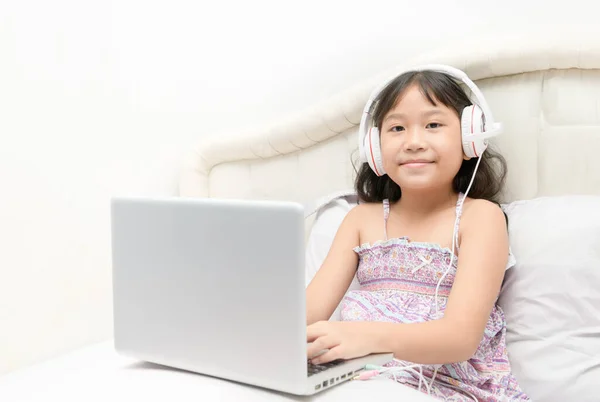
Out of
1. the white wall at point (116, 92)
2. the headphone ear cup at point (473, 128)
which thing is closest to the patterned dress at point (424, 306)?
the headphone ear cup at point (473, 128)

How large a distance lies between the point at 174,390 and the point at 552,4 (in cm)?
111

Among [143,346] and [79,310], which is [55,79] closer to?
[79,310]

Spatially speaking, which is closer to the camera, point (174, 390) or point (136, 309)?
point (174, 390)

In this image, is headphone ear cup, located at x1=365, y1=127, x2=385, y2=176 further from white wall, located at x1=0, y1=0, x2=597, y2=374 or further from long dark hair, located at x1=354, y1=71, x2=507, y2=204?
white wall, located at x1=0, y1=0, x2=597, y2=374

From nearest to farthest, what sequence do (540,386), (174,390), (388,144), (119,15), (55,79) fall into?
(174,390) < (540,386) < (388,144) < (55,79) < (119,15)

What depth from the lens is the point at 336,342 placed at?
0.97 m

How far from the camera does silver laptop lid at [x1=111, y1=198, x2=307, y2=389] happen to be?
0.89 metres

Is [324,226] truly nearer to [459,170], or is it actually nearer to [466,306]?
[459,170]

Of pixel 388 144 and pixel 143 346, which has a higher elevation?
pixel 388 144

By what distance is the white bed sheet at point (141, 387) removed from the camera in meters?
0.91

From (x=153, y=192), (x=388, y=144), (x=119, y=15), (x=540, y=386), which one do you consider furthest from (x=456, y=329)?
(x=119, y=15)

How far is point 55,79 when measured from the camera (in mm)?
1770

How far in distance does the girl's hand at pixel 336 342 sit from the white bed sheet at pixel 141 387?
0.13 ft

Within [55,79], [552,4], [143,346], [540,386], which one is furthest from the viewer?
[55,79]
